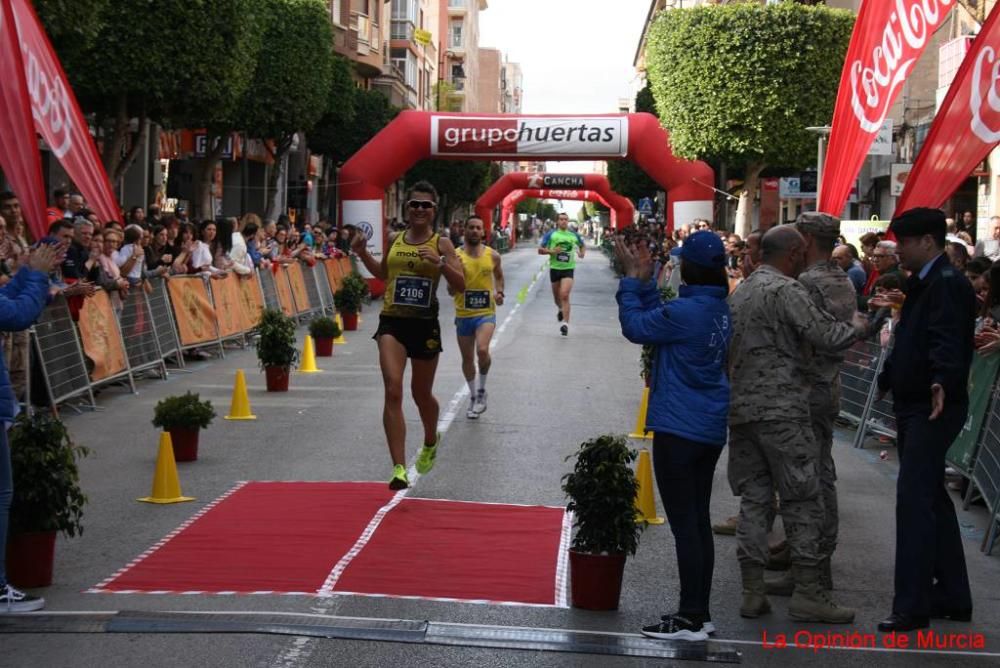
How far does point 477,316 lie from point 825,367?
6.72 m

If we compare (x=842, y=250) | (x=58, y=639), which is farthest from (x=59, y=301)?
(x=58, y=639)

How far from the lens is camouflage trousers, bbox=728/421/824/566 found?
659cm

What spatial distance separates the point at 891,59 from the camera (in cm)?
1074

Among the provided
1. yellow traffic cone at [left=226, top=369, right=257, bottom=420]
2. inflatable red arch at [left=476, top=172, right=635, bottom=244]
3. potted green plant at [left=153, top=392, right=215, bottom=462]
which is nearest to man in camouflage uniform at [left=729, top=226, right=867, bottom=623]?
potted green plant at [left=153, top=392, right=215, bottom=462]

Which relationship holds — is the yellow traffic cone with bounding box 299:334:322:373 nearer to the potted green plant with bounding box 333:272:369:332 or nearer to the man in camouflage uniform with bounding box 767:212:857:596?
the potted green plant with bounding box 333:272:369:332

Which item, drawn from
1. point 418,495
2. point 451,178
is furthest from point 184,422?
point 451,178

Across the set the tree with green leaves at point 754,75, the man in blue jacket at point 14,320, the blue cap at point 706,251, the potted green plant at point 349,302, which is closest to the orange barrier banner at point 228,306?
the potted green plant at point 349,302

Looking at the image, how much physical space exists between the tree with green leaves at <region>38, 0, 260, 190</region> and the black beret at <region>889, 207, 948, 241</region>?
17.4m

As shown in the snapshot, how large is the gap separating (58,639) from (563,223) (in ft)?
59.5

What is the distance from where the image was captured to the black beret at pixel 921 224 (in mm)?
6621

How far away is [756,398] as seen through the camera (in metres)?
6.60

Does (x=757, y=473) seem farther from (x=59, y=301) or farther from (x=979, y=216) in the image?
(x=979, y=216)

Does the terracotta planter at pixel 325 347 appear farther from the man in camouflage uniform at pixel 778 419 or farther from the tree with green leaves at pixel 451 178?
the tree with green leaves at pixel 451 178

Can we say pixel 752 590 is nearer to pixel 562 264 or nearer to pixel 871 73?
pixel 871 73
